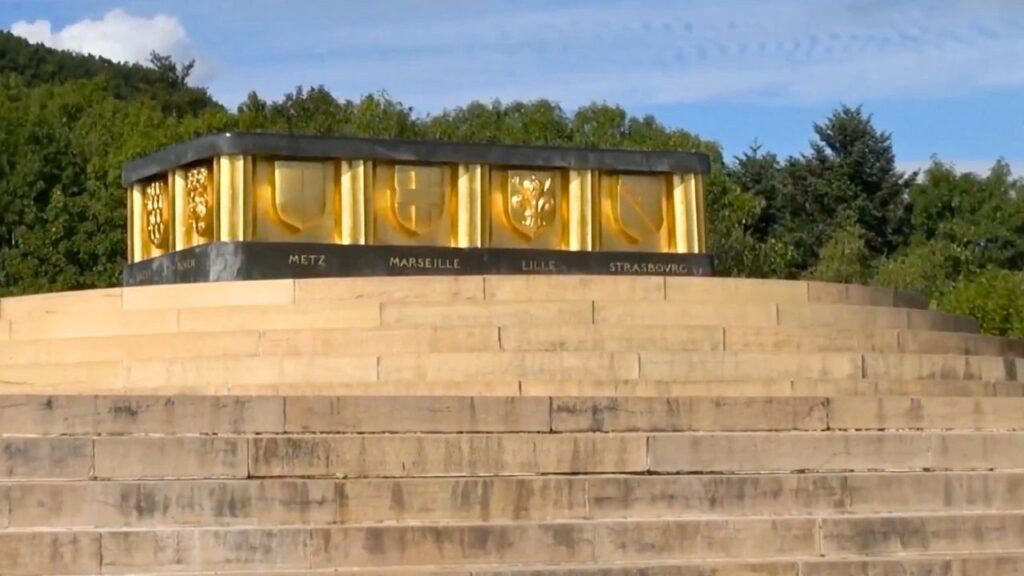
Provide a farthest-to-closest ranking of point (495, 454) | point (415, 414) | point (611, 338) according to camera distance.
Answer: point (611, 338) → point (415, 414) → point (495, 454)

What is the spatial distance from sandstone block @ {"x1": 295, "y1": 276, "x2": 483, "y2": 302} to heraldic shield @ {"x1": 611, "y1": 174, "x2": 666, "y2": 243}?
436 centimetres

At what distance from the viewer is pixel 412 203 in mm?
18891

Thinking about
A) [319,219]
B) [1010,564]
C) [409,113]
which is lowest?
[1010,564]

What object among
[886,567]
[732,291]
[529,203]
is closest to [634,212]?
[529,203]

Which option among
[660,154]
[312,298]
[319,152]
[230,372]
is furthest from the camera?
[660,154]

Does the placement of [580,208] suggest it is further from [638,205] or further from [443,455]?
[443,455]

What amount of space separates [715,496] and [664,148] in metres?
35.7

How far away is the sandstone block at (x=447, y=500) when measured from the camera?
1159cm

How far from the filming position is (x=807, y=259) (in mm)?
51812

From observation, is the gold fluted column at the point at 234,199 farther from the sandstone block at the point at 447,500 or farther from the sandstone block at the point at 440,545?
the sandstone block at the point at 440,545

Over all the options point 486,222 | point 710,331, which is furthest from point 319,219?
point 710,331

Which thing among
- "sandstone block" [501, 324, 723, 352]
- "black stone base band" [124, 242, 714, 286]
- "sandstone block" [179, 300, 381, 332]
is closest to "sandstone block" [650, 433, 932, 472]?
"sandstone block" [501, 324, 723, 352]

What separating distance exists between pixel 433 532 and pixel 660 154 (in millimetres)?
9428

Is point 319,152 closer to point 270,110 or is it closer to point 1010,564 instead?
point 1010,564
